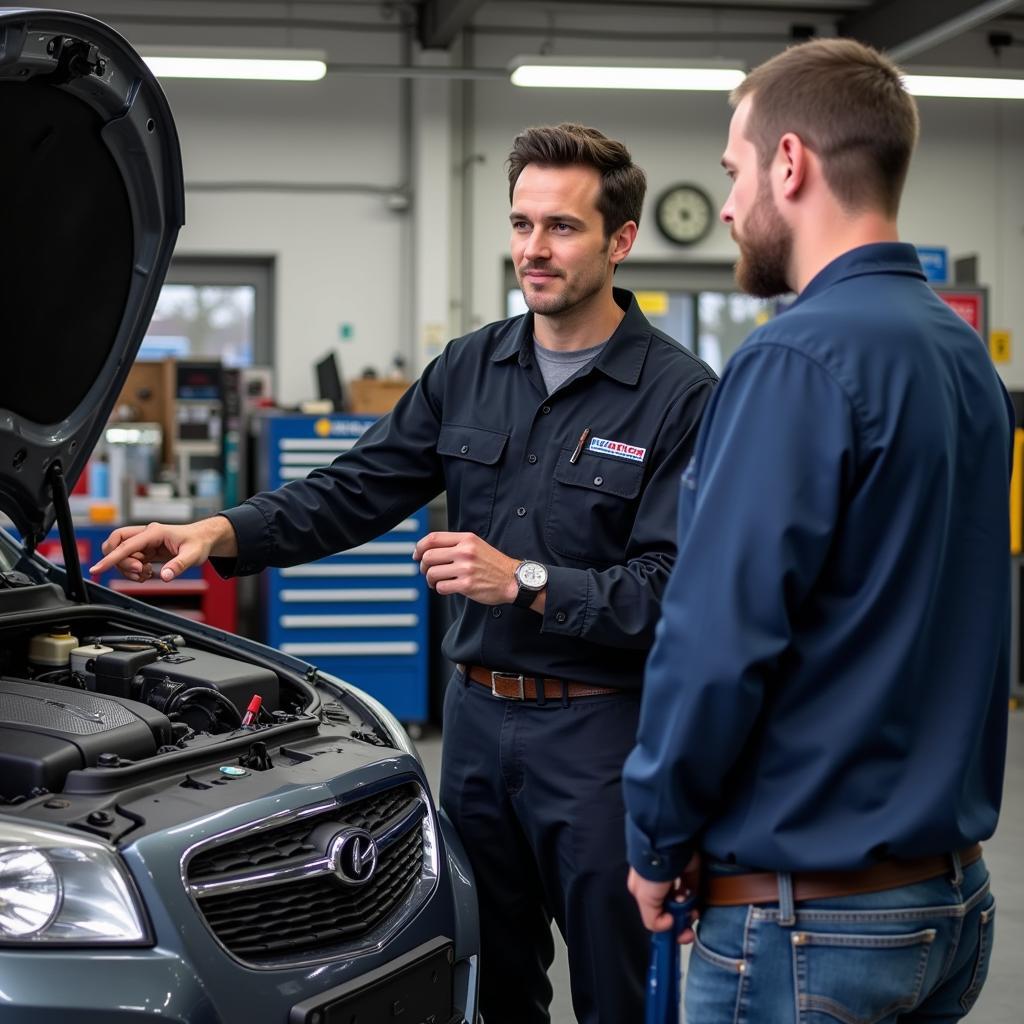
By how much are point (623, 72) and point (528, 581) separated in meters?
4.75

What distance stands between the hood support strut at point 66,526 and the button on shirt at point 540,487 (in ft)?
0.81

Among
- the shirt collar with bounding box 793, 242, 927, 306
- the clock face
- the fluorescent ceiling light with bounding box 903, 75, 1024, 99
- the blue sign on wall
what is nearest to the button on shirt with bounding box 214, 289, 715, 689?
the shirt collar with bounding box 793, 242, 927, 306

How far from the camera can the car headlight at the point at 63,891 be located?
1233mm

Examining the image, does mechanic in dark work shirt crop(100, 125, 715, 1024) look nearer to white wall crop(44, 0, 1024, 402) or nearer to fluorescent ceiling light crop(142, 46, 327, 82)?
fluorescent ceiling light crop(142, 46, 327, 82)

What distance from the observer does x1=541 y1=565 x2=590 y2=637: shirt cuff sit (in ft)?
5.40

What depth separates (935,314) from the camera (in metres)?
1.11

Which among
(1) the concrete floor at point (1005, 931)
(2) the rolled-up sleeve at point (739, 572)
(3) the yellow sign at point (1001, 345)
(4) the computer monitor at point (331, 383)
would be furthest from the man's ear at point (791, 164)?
(3) the yellow sign at point (1001, 345)

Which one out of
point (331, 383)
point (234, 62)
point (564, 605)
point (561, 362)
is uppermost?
point (234, 62)

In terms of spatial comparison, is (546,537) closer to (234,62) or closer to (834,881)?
(834,881)

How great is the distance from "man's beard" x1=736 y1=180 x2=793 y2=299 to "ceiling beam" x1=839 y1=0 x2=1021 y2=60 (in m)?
4.82

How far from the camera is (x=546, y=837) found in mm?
1751

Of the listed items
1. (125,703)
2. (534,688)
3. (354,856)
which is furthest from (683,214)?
(354,856)

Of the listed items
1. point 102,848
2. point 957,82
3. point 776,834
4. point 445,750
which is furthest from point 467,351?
point 957,82

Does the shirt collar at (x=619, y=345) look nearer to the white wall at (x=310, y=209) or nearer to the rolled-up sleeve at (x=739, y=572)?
the rolled-up sleeve at (x=739, y=572)
